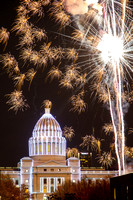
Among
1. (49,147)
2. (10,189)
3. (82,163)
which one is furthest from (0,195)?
(82,163)

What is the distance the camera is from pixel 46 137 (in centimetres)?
13812

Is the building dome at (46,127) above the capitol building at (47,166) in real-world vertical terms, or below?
above

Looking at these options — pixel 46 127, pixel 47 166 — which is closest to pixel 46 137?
pixel 46 127

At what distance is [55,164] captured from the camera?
123938 mm

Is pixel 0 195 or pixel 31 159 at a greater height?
pixel 31 159

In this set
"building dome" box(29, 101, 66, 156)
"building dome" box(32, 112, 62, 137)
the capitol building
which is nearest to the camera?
the capitol building

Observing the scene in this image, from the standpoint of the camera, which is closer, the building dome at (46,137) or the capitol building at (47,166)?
the capitol building at (47,166)

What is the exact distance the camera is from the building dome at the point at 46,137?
137m

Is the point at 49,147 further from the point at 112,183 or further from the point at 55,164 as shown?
the point at 112,183

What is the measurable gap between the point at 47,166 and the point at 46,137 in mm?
16727

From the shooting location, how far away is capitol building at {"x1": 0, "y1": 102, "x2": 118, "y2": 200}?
122m

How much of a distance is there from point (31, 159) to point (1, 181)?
41.6 m

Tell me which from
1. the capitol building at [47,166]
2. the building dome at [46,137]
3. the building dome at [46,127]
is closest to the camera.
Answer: the capitol building at [47,166]

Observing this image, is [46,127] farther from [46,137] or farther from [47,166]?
[47,166]
